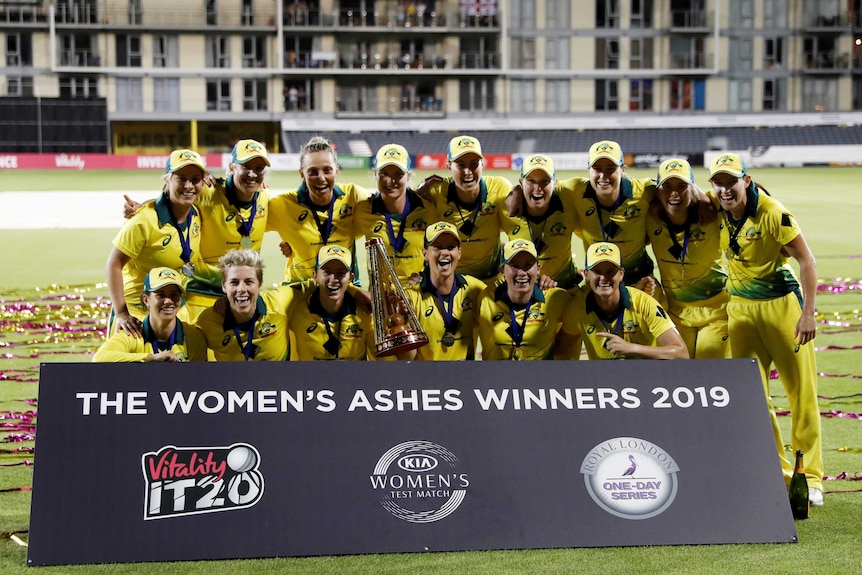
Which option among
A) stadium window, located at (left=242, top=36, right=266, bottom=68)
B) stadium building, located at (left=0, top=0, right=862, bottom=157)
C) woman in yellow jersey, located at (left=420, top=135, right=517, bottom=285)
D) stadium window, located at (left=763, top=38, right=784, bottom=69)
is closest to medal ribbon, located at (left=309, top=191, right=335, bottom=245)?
woman in yellow jersey, located at (left=420, top=135, right=517, bottom=285)

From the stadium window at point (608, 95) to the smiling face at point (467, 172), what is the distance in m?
58.9

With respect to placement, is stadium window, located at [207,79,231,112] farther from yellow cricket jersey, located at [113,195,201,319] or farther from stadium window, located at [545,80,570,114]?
yellow cricket jersey, located at [113,195,201,319]

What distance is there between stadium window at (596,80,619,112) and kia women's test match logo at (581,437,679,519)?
200 feet

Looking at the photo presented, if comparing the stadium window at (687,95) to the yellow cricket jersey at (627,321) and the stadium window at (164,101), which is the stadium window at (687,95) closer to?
the stadium window at (164,101)

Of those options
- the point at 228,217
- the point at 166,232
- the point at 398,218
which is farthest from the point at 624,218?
the point at 166,232

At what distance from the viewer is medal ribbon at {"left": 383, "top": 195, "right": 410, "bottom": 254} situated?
788cm

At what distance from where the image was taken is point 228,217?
25.5 feet

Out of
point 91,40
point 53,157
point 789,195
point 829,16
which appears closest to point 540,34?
point 829,16

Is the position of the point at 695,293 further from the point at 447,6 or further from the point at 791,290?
the point at 447,6

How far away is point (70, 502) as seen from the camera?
5.36 metres

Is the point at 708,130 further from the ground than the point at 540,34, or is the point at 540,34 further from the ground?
the point at 540,34

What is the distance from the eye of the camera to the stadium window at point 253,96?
2507 inches

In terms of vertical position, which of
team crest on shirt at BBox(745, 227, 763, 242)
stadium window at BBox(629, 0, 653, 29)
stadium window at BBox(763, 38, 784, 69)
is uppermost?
stadium window at BBox(629, 0, 653, 29)

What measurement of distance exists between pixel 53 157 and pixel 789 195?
2930cm
